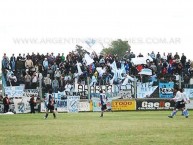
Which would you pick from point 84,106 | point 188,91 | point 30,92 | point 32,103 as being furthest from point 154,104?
point 30,92

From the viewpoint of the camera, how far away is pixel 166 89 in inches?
1838

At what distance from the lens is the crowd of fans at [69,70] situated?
4572 cm

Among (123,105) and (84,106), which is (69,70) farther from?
(123,105)

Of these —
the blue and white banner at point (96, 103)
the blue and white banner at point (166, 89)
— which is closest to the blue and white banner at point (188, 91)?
the blue and white banner at point (166, 89)

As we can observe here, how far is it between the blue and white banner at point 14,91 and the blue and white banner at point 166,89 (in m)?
12.2

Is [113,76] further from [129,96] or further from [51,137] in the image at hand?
[51,137]

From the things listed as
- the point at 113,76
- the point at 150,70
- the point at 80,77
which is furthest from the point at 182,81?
the point at 80,77

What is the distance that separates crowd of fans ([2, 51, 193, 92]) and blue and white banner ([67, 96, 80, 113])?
A: 4.02 feet

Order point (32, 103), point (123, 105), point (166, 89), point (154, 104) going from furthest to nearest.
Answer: point (123, 105), point (154, 104), point (166, 89), point (32, 103)

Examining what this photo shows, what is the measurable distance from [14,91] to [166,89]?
13.4 meters

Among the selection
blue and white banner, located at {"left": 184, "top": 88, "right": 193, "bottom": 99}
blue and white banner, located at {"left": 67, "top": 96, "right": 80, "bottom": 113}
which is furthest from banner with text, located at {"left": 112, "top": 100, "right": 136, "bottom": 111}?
blue and white banner, located at {"left": 184, "top": 88, "right": 193, "bottom": 99}

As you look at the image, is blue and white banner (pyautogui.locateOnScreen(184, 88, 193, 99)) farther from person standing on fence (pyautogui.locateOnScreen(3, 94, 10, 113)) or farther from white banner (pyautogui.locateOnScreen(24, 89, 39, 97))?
person standing on fence (pyautogui.locateOnScreen(3, 94, 10, 113))

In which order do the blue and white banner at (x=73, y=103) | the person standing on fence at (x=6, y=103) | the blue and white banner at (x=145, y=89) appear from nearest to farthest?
the person standing on fence at (x=6, y=103), the blue and white banner at (x=145, y=89), the blue and white banner at (x=73, y=103)

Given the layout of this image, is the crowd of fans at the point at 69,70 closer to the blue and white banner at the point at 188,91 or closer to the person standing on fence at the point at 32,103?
the blue and white banner at the point at 188,91
